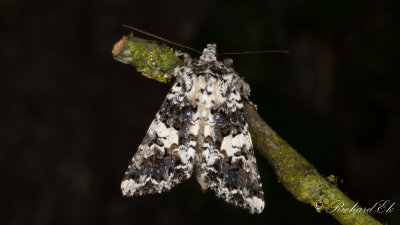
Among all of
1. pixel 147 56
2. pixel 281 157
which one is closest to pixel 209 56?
pixel 147 56

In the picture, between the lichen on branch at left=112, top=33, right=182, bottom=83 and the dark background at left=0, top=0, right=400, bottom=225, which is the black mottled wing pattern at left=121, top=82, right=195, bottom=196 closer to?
the lichen on branch at left=112, top=33, right=182, bottom=83

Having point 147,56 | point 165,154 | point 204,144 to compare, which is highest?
point 147,56

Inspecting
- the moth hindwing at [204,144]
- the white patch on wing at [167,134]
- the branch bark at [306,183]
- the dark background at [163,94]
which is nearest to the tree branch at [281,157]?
the branch bark at [306,183]

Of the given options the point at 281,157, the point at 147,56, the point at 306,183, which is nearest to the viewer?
the point at 306,183

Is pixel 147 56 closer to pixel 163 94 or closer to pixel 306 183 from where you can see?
pixel 306 183

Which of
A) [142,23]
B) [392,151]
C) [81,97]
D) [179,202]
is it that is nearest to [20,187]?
[81,97]

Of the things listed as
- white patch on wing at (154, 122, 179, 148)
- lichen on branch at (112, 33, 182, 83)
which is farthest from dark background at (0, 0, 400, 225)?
lichen on branch at (112, 33, 182, 83)
